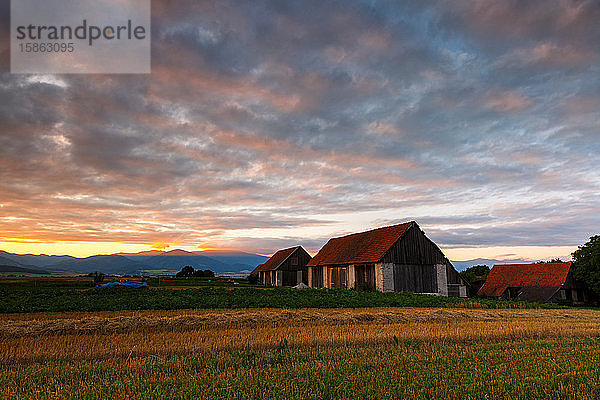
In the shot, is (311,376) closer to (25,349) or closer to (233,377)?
(233,377)

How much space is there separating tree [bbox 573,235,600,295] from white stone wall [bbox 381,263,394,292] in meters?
26.7

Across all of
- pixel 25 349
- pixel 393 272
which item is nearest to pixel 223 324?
pixel 25 349

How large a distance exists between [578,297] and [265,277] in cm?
4549

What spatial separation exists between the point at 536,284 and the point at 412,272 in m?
21.3

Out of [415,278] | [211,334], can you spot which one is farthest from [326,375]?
[415,278]

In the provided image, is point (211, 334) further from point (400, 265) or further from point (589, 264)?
point (589, 264)

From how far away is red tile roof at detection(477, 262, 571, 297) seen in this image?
5419cm

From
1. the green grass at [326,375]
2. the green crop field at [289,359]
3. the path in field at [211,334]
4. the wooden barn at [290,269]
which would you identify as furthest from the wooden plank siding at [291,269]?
the green grass at [326,375]

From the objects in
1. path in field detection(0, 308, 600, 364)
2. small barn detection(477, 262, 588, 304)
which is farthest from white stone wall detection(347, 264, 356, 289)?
path in field detection(0, 308, 600, 364)

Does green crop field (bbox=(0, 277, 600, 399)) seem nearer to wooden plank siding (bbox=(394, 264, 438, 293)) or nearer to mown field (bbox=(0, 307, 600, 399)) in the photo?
mown field (bbox=(0, 307, 600, 399))

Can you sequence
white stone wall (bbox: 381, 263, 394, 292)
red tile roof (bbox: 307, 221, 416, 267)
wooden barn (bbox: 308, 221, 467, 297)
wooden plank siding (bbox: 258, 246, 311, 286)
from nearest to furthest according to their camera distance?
white stone wall (bbox: 381, 263, 394, 292) < wooden barn (bbox: 308, 221, 467, 297) < red tile roof (bbox: 307, 221, 416, 267) < wooden plank siding (bbox: 258, 246, 311, 286)

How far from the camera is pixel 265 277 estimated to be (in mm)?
74750

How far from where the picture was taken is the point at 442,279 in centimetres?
4619

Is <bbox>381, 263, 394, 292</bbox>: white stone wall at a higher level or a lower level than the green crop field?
lower
